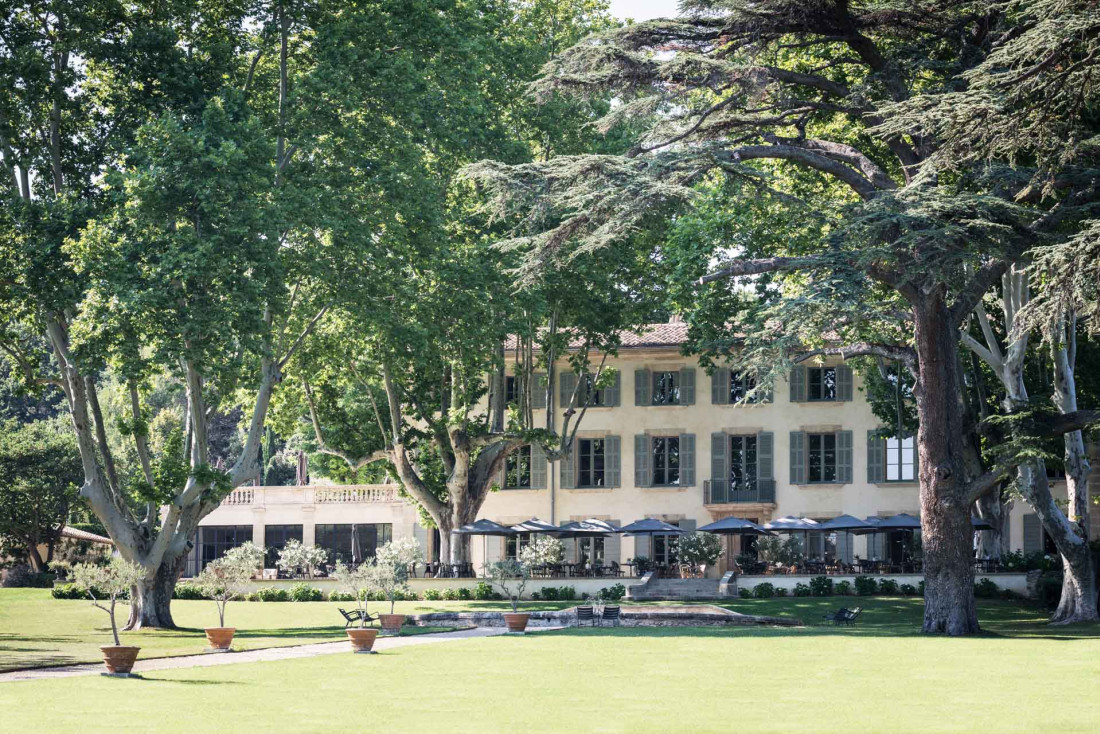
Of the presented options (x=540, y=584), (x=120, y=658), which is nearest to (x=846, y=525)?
(x=540, y=584)

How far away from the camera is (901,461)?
44062 mm

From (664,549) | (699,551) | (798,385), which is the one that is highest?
(798,385)

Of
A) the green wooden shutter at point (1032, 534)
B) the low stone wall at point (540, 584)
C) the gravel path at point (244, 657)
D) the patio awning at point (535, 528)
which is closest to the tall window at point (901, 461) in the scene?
the green wooden shutter at point (1032, 534)

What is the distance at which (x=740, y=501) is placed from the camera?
45.1 m

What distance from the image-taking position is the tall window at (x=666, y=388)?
46406 mm

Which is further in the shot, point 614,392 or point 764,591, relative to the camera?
point 614,392

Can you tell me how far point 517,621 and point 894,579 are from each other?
16.3 meters

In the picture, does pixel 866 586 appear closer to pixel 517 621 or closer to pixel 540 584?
pixel 540 584

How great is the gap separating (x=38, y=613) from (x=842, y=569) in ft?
77.3

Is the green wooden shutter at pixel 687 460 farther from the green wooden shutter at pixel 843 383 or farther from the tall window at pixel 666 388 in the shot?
the green wooden shutter at pixel 843 383

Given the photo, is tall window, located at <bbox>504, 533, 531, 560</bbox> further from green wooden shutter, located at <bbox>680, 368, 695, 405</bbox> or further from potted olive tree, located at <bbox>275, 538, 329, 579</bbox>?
green wooden shutter, located at <bbox>680, 368, 695, 405</bbox>

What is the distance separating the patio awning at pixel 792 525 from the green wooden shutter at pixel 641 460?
6.50m

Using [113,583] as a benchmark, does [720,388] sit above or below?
above

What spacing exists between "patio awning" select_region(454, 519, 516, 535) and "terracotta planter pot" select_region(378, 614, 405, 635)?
42.5ft
